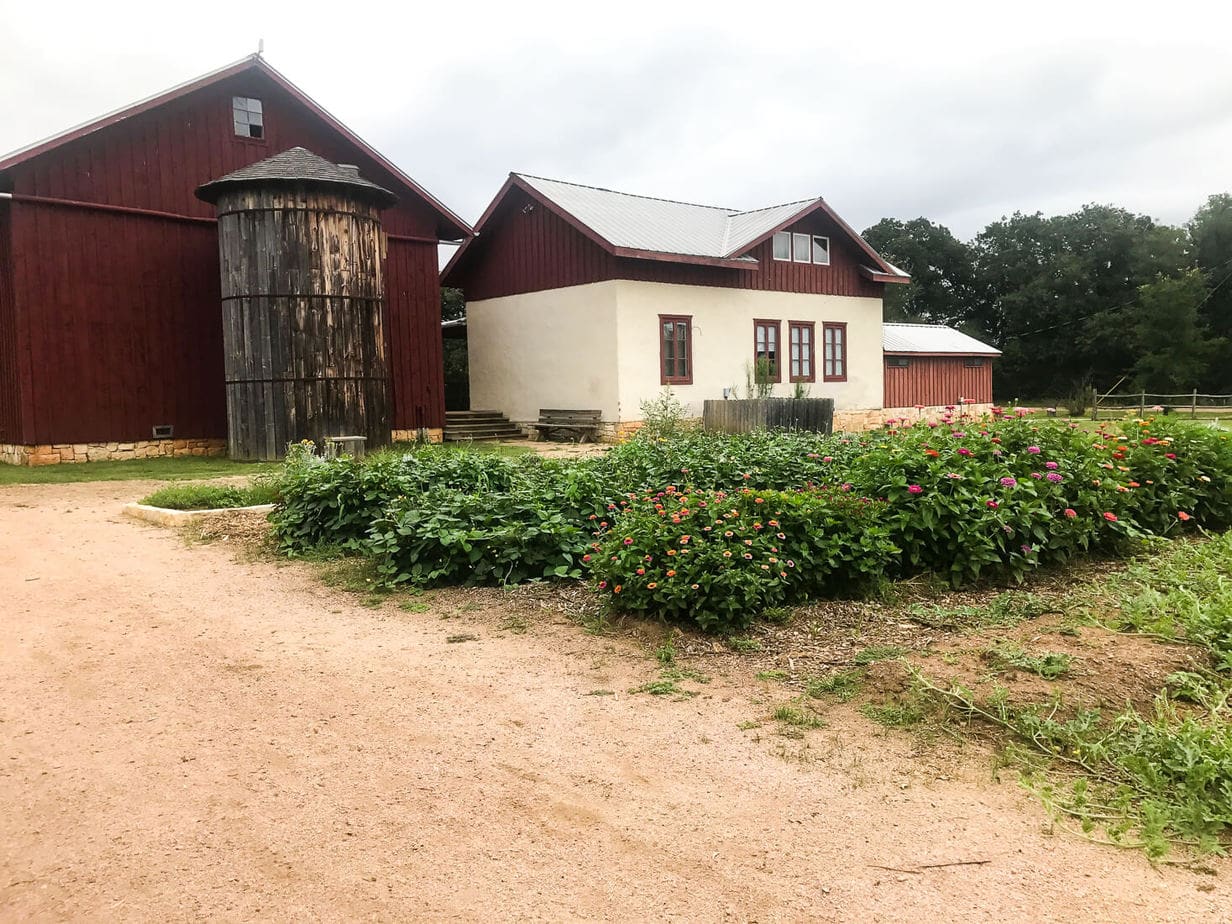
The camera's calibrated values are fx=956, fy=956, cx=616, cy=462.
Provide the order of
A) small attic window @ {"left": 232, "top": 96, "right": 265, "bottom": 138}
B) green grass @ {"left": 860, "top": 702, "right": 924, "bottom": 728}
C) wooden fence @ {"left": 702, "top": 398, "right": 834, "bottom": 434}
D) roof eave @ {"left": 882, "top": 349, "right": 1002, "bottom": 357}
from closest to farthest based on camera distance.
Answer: green grass @ {"left": 860, "top": 702, "right": 924, "bottom": 728} < small attic window @ {"left": 232, "top": 96, "right": 265, "bottom": 138} < wooden fence @ {"left": 702, "top": 398, "right": 834, "bottom": 434} < roof eave @ {"left": 882, "top": 349, "right": 1002, "bottom": 357}

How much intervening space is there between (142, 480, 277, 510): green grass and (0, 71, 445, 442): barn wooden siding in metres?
6.71

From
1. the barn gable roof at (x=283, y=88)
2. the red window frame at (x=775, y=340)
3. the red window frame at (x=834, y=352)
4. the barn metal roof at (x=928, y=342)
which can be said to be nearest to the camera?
the barn gable roof at (x=283, y=88)

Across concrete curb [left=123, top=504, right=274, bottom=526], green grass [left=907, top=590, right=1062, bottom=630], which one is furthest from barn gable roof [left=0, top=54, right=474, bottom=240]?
green grass [left=907, top=590, right=1062, bottom=630]

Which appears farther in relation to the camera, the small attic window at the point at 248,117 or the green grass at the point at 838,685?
the small attic window at the point at 248,117

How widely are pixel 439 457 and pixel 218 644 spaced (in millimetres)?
3796

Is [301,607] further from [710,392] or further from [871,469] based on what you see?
[710,392]

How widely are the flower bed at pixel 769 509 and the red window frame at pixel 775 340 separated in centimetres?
1516

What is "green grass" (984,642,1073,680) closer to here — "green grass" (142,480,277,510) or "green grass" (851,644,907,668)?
"green grass" (851,644,907,668)

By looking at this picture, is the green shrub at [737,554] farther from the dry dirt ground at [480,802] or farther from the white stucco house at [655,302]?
the white stucco house at [655,302]

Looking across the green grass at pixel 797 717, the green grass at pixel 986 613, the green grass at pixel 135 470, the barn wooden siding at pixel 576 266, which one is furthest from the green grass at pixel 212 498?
the barn wooden siding at pixel 576 266

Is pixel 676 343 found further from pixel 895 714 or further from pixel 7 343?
pixel 895 714

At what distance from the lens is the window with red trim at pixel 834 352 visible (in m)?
25.5

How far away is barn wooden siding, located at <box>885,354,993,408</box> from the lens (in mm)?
28391

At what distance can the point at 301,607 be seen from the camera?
634cm
